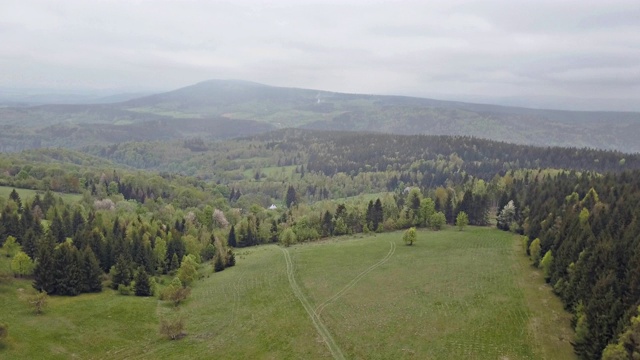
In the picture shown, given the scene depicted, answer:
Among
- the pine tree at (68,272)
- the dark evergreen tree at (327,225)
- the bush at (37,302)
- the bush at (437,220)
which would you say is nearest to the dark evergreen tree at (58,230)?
the pine tree at (68,272)

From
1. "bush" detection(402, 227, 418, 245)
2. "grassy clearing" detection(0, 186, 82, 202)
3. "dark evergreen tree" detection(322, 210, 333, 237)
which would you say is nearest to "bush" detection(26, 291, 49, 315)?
"bush" detection(402, 227, 418, 245)

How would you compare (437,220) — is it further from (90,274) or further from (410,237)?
(90,274)

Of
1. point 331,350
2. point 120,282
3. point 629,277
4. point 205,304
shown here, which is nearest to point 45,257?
point 120,282

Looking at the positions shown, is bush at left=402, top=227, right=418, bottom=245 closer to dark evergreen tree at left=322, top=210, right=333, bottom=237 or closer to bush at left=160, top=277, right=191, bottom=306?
dark evergreen tree at left=322, top=210, right=333, bottom=237

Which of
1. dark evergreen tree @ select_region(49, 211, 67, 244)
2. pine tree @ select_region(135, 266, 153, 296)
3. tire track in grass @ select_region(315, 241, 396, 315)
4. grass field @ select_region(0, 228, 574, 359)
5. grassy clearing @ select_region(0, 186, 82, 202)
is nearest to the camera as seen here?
grass field @ select_region(0, 228, 574, 359)

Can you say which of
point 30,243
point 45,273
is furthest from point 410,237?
point 30,243
